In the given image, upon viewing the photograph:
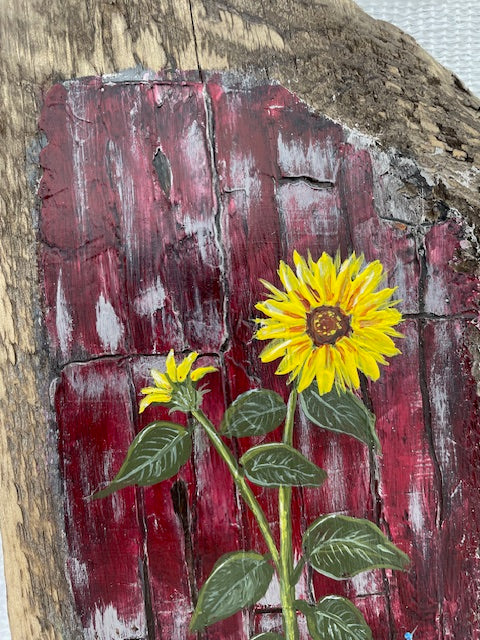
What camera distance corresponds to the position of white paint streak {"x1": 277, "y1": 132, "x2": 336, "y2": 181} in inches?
26.2

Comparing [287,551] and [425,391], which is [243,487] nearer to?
[287,551]

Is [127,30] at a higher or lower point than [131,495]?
higher

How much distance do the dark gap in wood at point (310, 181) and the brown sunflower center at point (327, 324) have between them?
0.32 ft

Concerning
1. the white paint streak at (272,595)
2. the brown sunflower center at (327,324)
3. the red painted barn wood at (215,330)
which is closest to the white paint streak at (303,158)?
the red painted barn wood at (215,330)

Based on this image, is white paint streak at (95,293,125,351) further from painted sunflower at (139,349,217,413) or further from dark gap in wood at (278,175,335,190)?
dark gap in wood at (278,175,335,190)

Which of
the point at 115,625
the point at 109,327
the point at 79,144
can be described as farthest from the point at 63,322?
the point at 115,625

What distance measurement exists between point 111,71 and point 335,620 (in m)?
0.47

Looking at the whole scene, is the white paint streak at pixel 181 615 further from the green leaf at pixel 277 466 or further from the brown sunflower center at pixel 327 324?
the brown sunflower center at pixel 327 324

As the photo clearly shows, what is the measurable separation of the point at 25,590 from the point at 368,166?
0.44 meters

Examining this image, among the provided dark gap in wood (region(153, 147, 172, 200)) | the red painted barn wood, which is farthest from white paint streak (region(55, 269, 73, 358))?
dark gap in wood (region(153, 147, 172, 200))

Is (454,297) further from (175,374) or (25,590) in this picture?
(25,590)

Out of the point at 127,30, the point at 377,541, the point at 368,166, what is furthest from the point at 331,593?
the point at 127,30

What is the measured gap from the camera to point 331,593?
674mm

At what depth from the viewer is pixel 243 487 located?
667mm
